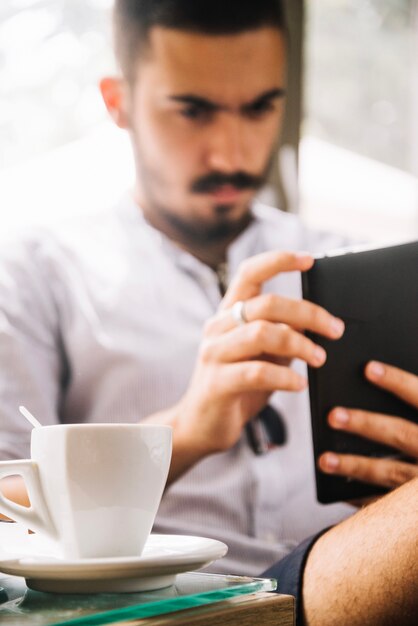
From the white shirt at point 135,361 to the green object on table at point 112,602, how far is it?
60 cm

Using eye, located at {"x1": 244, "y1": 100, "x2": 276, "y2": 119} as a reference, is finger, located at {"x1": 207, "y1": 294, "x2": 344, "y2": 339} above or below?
below

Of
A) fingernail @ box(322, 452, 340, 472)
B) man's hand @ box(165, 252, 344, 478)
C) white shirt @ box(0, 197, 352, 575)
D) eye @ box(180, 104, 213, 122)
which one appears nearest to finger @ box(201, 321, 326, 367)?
man's hand @ box(165, 252, 344, 478)

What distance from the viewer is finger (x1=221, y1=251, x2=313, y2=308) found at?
0.87m

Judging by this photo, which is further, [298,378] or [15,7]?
[15,7]

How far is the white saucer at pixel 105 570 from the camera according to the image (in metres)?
0.44

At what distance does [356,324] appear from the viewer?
2.89 ft

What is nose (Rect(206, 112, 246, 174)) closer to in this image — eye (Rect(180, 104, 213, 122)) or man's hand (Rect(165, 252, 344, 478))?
eye (Rect(180, 104, 213, 122))

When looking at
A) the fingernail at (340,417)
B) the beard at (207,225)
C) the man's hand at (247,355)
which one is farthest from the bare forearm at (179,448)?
the beard at (207,225)

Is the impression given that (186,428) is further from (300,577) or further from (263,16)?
(263,16)

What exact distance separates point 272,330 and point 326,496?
20 centimetres

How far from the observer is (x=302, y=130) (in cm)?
140

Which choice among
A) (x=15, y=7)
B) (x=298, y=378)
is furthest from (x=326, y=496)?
(x=15, y=7)

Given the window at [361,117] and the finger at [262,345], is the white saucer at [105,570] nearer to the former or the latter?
the finger at [262,345]

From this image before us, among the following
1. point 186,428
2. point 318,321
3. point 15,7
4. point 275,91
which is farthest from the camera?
point 275,91
